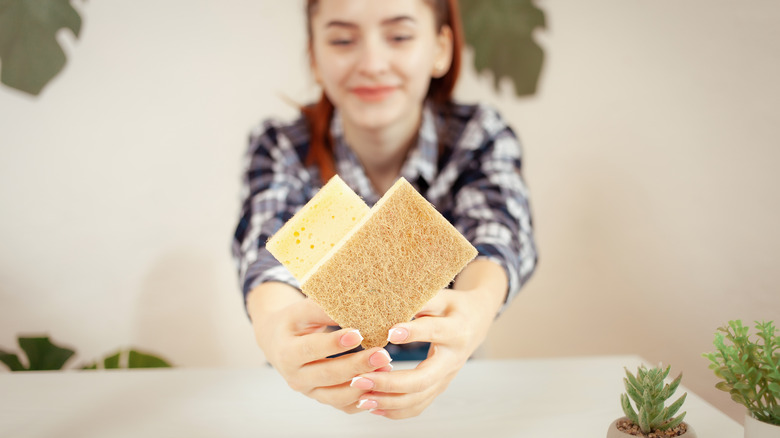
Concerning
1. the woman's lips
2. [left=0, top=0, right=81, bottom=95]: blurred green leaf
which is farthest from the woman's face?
[left=0, top=0, right=81, bottom=95]: blurred green leaf

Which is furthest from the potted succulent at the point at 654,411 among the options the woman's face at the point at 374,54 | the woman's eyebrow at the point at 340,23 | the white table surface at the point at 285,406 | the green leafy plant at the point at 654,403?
the woman's eyebrow at the point at 340,23

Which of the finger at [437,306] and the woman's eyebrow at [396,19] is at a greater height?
the woman's eyebrow at [396,19]

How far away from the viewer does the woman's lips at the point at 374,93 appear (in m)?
1.25

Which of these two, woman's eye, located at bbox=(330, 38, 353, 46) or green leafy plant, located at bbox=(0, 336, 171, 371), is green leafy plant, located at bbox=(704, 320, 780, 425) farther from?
green leafy plant, located at bbox=(0, 336, 171, 371)

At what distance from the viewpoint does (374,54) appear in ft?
3.98

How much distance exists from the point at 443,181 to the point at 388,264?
778mm

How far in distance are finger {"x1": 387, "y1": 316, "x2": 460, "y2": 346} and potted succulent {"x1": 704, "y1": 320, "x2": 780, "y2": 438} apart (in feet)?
1.02

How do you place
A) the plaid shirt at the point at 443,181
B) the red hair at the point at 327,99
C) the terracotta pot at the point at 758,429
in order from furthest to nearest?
the red hair at the point at 327,99 < the plaid shirt at the point at 443,181 < the terracotta pot at the point at 758,429

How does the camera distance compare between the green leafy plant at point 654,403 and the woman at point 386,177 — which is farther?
the woman at point 386,177

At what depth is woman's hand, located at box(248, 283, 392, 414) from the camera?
688 millimetres

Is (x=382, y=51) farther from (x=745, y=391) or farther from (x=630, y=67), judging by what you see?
(x=630, y=67)

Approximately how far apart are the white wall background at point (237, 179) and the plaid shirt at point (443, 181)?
741 millimetres

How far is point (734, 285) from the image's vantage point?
74.8 inches

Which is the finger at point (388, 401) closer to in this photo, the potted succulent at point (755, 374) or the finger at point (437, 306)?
the finger at point (437, 306)
